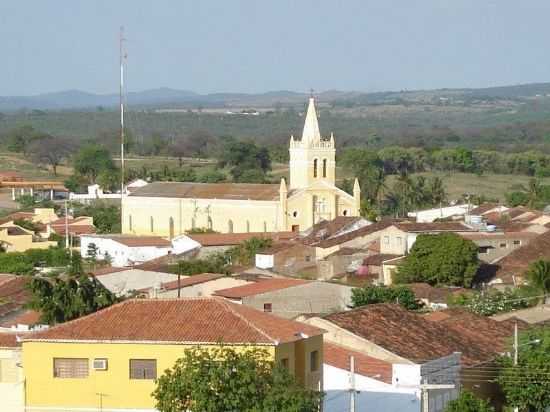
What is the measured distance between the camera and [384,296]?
44750 millimetres

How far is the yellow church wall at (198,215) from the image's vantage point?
8362cm

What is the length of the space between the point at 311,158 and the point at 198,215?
5608 mm

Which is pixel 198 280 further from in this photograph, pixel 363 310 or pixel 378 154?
pixel 378 154

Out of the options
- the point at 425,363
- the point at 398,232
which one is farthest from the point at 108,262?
the point at 425,363

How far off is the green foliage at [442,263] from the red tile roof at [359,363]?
24.4m

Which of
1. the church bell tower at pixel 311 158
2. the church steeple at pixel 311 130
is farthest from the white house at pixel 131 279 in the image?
the church steeple at pixel 311 130

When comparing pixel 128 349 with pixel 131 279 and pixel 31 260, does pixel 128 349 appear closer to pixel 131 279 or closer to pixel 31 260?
pixel 131 279

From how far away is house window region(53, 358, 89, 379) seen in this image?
80.3 feet

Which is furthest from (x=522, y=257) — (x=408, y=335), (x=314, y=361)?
(x=314, y=361)

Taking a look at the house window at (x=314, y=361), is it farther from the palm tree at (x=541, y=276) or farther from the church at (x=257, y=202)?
the church at (x=257, y=202)

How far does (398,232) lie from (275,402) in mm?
40941

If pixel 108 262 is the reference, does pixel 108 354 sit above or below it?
above

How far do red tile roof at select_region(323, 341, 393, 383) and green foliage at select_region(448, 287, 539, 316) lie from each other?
39.9 feet

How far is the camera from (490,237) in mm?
61562
